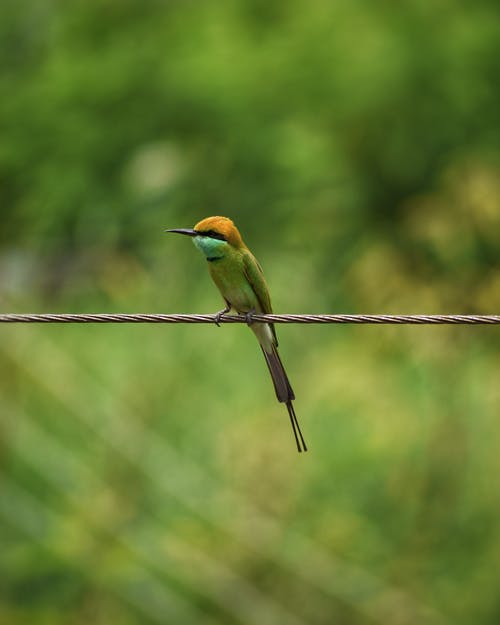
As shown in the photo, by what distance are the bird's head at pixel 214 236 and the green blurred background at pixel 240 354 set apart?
2625 mm

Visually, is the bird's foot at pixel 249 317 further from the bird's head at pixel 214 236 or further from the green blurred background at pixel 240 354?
the green blurred background at pixel 240 354

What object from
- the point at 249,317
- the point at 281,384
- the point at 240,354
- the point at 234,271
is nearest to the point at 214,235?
the point at 234,271

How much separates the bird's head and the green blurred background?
263 cm

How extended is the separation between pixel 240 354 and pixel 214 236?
14.2ft

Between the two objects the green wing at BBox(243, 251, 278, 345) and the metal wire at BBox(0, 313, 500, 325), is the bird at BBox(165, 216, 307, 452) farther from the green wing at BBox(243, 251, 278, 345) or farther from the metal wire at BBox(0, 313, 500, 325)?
the metal wire at BBox(0, 313, 500, 325)

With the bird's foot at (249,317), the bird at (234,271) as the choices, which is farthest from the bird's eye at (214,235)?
the bird's foot at (249,317)

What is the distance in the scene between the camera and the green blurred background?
757cm

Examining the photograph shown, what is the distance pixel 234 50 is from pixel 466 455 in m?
4.01

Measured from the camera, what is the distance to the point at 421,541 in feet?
24.7

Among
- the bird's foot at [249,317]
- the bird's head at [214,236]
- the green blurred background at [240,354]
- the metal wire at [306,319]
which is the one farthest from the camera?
the green blurred background at [240,354]

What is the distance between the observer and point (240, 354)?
880 cm

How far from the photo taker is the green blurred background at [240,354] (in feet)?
24.8

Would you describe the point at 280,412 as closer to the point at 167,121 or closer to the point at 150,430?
the point at 150,430

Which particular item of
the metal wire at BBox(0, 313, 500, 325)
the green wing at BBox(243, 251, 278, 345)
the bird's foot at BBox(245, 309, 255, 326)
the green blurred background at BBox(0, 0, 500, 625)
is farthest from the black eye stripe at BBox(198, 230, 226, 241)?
the green blurred background at BBox(0, 0, 500, 625)
